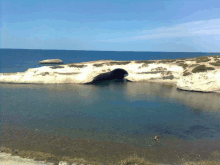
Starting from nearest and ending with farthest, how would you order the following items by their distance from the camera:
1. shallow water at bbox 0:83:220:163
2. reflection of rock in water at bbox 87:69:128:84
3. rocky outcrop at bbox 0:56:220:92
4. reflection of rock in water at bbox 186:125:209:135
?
shallow water at bbox 0:83:220:163, reflection of rock in water at bbox 186:125:209:135, rocky outcrop at bbox 0:56:220:92, reflection of rock in water at bbox 87:69:128:84

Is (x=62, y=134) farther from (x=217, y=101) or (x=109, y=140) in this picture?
(x=217, y=101)

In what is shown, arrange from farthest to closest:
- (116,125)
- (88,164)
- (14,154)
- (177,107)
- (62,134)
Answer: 1. (177,107)
2. (116,125)
3. (62,134)
4. (14,154)
5. (88,164)

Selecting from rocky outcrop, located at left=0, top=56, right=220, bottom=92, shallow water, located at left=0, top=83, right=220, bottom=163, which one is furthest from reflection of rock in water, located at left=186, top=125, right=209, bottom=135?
rocky outcrop, located at left=0, top=56, right=220, bottom=92

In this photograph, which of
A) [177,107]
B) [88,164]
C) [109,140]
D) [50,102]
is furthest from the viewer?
[50,102]

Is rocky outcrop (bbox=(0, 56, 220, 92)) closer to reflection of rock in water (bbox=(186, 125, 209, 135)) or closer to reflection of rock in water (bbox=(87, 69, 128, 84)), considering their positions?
reflection of rock in water (bbox=(87, 69, 128, 84))

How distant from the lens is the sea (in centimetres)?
1509

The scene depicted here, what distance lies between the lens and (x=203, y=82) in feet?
124

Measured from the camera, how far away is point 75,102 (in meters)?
29.8

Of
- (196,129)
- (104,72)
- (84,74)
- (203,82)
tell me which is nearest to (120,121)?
(196,129)

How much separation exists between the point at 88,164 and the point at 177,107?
19.5 metres

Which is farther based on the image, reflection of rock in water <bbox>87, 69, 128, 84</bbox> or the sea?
reflection of rock in water <bbox>87, 69, 128, 84</bbox>

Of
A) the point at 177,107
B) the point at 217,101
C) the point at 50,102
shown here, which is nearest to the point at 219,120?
the point at 177,107

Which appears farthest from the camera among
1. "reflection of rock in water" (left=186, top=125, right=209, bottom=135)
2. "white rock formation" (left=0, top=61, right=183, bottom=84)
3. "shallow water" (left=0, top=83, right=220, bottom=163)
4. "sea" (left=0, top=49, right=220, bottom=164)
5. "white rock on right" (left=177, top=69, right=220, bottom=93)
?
"white rock formation" (left=0, top=61, right=183, bottom=84)

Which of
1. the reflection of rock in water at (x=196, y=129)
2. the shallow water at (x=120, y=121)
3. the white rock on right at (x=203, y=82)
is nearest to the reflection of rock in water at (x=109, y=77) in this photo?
the shallow water at (x=120, y=121)
